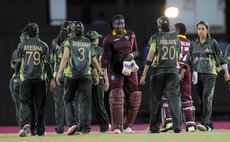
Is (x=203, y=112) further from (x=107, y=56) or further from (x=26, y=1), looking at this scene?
(x=26, y=1)

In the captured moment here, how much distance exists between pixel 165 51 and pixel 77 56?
147 centimetres

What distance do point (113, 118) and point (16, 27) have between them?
8757 millimetres

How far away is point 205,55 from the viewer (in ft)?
48.6

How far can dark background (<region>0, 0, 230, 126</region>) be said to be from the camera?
2170 centimetres

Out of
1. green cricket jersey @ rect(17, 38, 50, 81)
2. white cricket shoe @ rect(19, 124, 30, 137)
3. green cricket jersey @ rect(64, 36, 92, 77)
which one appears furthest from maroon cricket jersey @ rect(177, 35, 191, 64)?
white cricket shoe @ rect(19, 124, 30, 137)

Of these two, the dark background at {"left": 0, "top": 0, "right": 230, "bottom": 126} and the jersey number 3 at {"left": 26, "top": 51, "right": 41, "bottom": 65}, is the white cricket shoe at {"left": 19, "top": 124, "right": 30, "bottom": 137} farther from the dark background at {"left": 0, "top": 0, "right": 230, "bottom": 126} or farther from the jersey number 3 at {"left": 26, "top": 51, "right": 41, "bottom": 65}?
the dark background at {"left": 0, "top": 0, "right": 230, "bottom": 126}

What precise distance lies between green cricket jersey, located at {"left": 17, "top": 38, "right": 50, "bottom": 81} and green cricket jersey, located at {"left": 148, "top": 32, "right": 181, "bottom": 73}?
194 centimetres

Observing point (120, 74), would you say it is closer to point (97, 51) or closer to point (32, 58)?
point (32, 58)

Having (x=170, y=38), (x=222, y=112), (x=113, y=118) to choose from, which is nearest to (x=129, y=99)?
(x=113, y=118)

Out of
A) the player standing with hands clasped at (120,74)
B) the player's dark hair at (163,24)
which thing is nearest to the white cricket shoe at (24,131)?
the player standing with hands clasped at (120,74)

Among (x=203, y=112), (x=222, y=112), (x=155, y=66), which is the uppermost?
(x=155, y=66)

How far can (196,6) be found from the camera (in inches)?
901

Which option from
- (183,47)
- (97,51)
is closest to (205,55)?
(183,47)

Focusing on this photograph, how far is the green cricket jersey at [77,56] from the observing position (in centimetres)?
1363
